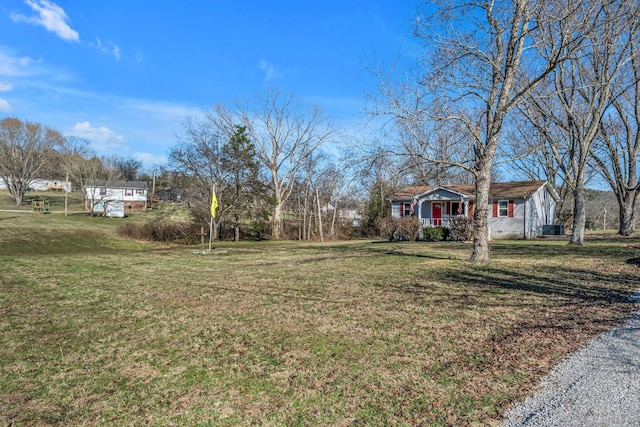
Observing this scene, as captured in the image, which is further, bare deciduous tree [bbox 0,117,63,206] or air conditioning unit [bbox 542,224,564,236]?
bare deciduous tree [bbox 0,117,63,206]

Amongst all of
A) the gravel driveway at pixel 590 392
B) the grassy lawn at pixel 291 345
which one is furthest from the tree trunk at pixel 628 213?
the gravel driveway at pixel 590 392

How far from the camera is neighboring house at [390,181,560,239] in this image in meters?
25.0

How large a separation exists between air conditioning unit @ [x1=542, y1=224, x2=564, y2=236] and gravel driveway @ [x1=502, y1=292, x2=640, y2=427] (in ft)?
78.0

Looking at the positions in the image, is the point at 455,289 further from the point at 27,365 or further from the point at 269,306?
the point at 27,365

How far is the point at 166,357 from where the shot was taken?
4.09 meters

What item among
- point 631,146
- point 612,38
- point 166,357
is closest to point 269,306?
point 166,357

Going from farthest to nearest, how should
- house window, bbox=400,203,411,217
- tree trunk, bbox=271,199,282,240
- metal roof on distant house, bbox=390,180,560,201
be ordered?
tree trunk, bbox=271,199,282,240
house window, bbox=400,203,411,217
metal roof on distant house, bbox=390,180,560,201

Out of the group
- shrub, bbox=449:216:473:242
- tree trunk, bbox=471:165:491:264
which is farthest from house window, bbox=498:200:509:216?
tree trunk, bbox=471:165:491:264

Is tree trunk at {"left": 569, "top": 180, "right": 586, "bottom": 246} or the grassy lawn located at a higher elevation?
tree trunk at {"left": 569, "top": 180, "right": 586, "bottom": 246}

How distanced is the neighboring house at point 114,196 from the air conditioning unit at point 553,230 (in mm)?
33272

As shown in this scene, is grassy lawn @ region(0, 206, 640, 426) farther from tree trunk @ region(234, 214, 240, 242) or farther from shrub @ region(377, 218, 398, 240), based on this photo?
tree trunk @ region(234, 214, 240, 242)

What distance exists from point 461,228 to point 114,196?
37391mm

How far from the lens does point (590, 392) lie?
3.14m

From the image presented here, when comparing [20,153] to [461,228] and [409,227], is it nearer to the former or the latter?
[409,227]
